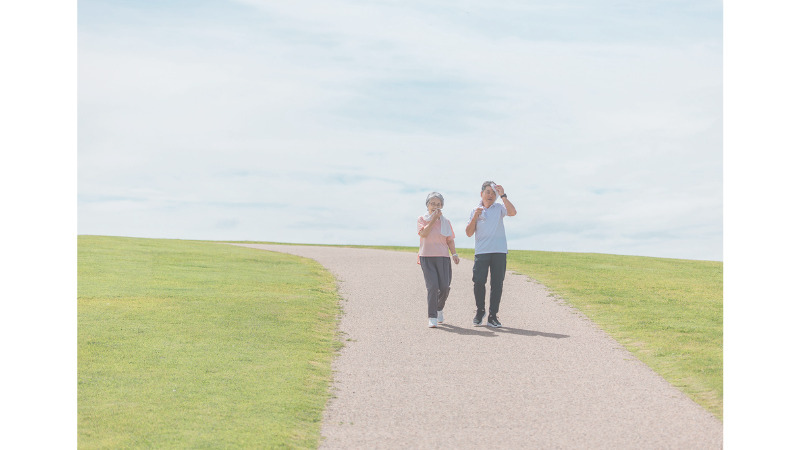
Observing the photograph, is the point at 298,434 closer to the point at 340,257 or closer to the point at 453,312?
the point at 453,312

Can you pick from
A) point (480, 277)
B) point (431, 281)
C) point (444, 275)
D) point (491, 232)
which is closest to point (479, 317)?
point (480, 277)

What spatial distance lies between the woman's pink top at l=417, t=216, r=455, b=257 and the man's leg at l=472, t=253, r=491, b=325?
2.03 ft

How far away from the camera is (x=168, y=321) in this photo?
12.9 meters

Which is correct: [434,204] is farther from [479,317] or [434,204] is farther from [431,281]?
[479,317]

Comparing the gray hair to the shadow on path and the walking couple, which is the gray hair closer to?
the walking couple

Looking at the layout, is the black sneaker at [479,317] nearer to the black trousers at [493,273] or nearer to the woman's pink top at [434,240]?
the black trousers at [493,273]

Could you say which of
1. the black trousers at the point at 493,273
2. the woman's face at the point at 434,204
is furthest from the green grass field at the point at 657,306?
the woman's face at the point at 434,204

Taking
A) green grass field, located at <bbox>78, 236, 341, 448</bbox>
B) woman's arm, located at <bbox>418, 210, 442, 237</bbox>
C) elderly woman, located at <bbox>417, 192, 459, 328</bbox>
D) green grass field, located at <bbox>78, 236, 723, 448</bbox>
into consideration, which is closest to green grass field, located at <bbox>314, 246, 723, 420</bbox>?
green grass field, located at <bbox>78, 236, 723, 448</bbox>

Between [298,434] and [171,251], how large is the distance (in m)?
21.1

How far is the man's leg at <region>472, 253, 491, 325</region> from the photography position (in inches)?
497

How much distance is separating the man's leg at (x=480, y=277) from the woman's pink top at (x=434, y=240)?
0.62m

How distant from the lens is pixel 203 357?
1016 cm

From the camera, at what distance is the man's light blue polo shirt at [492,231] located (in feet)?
40.6

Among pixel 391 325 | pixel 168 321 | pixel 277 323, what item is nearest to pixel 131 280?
pixel 168 321
